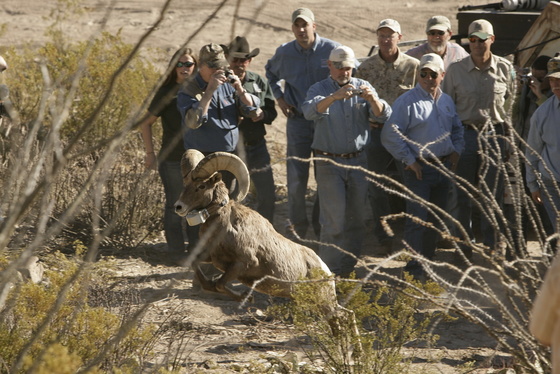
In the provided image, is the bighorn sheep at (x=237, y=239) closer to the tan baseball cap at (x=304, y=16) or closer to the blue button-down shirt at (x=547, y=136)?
the blue button-down shirt at (x=547, y=136)

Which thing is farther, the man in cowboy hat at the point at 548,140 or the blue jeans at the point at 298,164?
the blue jeans at the point at 298,164

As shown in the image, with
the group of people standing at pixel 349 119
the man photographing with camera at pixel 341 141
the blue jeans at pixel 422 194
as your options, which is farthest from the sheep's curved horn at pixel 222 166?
the blue jeans at pixel 422 194

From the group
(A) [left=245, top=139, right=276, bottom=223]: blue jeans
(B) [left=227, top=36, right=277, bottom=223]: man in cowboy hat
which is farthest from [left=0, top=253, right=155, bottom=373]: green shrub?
(A) [left=245, top=139, right=276, bottom=223]: blue jeans

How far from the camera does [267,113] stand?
8.62m

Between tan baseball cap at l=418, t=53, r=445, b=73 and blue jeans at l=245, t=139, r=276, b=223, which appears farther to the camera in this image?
blue jeans at l=245, t=139, r=276, b=223

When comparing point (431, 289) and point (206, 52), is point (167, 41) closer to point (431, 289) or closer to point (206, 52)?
point (206, 52)

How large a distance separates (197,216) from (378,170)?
10.9 feet

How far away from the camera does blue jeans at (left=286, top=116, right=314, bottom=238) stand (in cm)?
910

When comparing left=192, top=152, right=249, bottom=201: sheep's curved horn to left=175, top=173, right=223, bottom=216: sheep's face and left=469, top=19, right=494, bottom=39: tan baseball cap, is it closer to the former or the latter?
left=175, top=173, right=223, bottom=216: sheep's face

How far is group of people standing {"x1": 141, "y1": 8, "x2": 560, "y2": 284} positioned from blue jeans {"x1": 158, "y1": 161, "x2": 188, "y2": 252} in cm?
1

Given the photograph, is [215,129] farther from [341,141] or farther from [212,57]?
[341,141]

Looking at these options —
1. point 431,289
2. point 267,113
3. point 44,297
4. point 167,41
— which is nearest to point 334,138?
point 267,113

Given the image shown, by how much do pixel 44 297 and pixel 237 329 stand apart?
1.90m

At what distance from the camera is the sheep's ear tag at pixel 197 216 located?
618 centimetres
